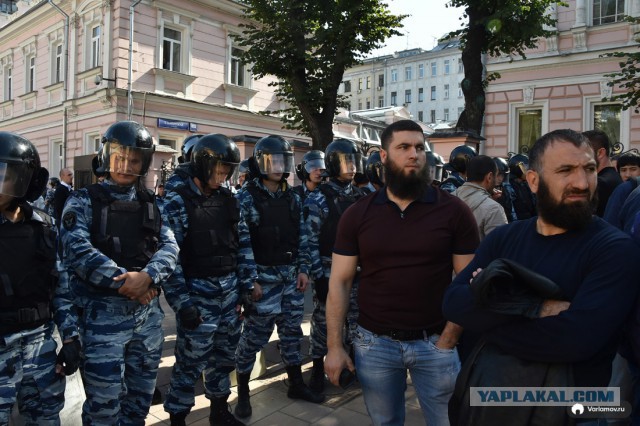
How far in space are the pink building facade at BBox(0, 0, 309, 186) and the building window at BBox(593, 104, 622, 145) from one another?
30.2ft

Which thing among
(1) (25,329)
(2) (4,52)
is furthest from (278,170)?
(2) (4,52)

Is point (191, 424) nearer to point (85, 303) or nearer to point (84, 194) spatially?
point (85, 303)

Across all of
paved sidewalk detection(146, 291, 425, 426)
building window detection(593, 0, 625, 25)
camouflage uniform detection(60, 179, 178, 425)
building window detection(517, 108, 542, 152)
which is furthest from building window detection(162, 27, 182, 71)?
camouflage uniform detection(60, 179, 178, 425)

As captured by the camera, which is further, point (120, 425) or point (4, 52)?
point (4, 52)

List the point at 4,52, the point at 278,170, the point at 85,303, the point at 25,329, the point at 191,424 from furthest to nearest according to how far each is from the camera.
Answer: the point at 4,52 → the point at 278,170 → the point at 191,424 → the point at 85,303 → the point at 25,329

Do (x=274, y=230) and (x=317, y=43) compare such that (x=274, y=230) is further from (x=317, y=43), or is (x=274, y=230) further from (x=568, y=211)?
(x=317, y=43)

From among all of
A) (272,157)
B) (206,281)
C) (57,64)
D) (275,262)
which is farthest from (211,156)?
(57,64)

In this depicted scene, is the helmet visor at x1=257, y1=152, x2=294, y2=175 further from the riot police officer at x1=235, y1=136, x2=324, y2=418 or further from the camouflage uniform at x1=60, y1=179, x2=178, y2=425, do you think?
the camouflage uniform at x1=60, y1=179, x2=178, y2=425

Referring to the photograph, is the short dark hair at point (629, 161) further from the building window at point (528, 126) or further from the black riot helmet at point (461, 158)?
the building window at point (528, 126)

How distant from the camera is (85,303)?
3.00 meters

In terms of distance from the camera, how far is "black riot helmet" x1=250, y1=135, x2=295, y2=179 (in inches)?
172

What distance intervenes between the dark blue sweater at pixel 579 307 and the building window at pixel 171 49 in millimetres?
18172

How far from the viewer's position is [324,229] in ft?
15.1

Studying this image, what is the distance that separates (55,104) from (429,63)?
4782cm
